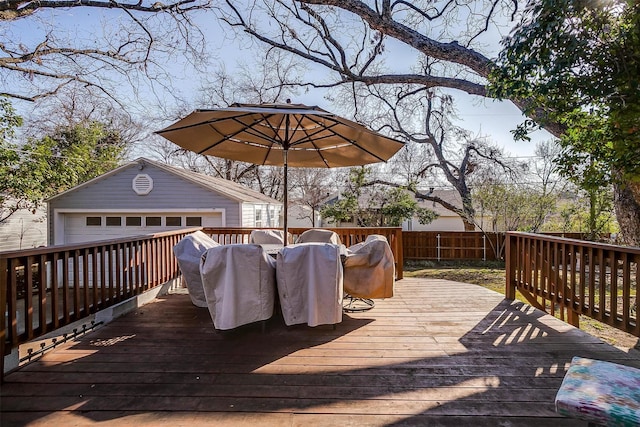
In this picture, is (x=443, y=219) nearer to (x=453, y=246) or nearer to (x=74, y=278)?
(x=453, y=246)

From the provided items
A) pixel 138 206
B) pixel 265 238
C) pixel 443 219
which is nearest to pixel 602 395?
pixel 265 238

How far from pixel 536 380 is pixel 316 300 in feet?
5.66

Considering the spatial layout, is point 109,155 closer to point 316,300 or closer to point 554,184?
point 316,300

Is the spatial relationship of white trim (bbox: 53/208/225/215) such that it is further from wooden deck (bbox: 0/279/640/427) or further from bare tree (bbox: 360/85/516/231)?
bare tree (bbox: 360/85/516/231)

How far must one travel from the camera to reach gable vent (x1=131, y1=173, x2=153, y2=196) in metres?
9.31

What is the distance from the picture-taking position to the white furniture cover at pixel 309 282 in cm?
296

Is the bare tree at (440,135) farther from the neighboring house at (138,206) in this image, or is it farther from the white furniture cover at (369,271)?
the white furniture cover at (369,271)

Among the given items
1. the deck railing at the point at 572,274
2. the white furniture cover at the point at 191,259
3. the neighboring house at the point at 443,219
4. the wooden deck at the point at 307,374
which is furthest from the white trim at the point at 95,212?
the neighboring house at the point at 443,219

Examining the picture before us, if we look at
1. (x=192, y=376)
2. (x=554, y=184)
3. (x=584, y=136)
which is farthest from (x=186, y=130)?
(x=554, y=184)

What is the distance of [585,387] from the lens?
1358 mm

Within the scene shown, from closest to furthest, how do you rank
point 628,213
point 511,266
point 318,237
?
1. point 511,266
2. point 318,237
3. point 628,213

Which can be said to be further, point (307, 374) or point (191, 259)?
point (191, 259)

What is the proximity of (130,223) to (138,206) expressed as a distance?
21.1 inches

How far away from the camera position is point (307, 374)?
2318 millimetres
